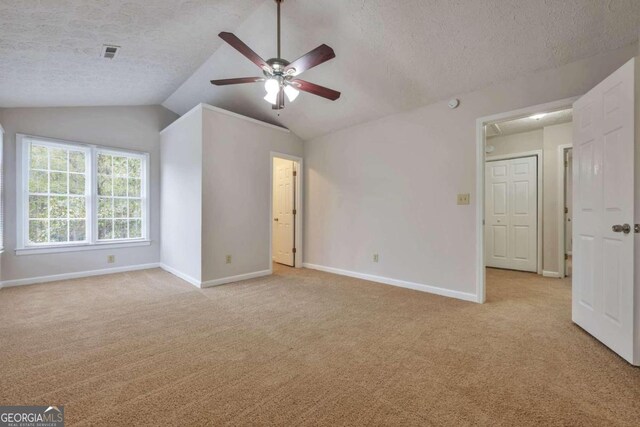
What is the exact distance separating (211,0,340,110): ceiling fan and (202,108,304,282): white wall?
158 cm

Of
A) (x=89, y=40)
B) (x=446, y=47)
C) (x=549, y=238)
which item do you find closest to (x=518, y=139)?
(x=549, y=238)

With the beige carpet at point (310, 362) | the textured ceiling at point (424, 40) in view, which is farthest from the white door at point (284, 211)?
the beige carpet at point (310, 362)

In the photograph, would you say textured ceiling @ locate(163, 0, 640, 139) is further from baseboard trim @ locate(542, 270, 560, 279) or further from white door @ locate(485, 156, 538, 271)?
baseboard trim @ locate(542, 270, 560, 279)

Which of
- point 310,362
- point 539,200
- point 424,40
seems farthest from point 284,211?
point 539,200

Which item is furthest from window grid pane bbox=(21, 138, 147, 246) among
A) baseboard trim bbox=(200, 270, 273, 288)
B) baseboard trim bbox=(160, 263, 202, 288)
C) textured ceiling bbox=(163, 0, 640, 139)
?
textured ceiling bbox=(163, 0, 640, 139)

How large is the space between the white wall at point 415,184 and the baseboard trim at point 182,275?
2032 millimetres

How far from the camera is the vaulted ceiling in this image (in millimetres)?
2350

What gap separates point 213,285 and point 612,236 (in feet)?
14.0

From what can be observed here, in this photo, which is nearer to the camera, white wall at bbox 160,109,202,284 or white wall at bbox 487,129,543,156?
white wall at bbox 160,109,202,284

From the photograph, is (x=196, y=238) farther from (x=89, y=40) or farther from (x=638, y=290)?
(x=638, y=290)

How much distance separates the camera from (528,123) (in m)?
4.57

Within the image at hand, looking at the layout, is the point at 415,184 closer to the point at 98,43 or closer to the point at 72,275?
the point at 98,43

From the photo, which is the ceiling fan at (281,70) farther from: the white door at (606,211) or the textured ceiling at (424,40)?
the white door at (606,211)
